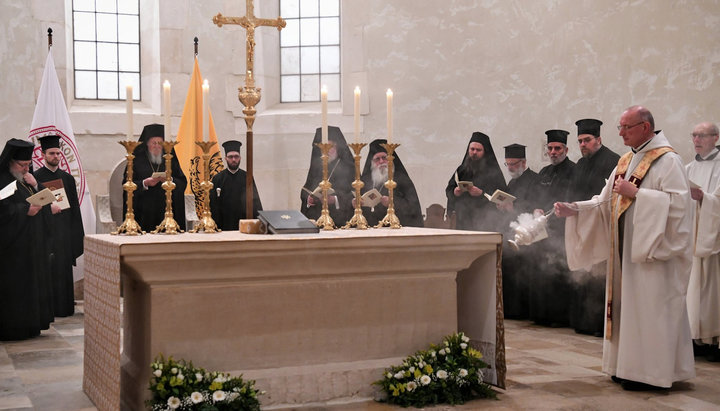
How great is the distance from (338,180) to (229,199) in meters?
→ 1.44

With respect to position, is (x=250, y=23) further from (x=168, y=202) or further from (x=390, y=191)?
(x=390, y=191)

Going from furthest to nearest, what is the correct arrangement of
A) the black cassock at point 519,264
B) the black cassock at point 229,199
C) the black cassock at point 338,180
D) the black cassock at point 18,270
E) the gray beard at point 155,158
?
1. the black cassock at point 229,199
2. the black cassock at point 338,180
3. the black cassock at point 519,264
4. the gray beard at point 155,158
5. the black cassock at point 18,270

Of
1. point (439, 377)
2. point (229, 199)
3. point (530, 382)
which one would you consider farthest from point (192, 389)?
point (229, 199)

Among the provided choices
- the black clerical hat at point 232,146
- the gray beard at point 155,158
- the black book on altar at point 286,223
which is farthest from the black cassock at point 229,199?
the black book on altar at point 286,223

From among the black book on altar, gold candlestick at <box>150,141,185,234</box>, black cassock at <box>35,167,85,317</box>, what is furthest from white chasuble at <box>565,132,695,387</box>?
black cassock at <box>35,167,85,317</box>

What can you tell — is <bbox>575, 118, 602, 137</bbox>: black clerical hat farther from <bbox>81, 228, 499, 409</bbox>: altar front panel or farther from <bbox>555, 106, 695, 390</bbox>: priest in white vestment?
<bbox>81, 228, 499, 409</bbox>: altar front panel

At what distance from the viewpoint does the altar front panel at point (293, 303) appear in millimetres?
4332

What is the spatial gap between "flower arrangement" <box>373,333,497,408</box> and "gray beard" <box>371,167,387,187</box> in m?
4.38

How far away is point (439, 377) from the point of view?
4.71m

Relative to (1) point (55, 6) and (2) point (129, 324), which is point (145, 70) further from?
(2) point (129, 324)

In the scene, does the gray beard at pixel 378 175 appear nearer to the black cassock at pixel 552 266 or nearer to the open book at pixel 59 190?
the black cassock at pixel 552 266

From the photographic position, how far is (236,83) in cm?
1142

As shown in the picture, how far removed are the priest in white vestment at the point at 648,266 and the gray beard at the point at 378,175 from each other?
3.96m

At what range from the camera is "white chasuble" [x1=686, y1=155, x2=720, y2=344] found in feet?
20.6
